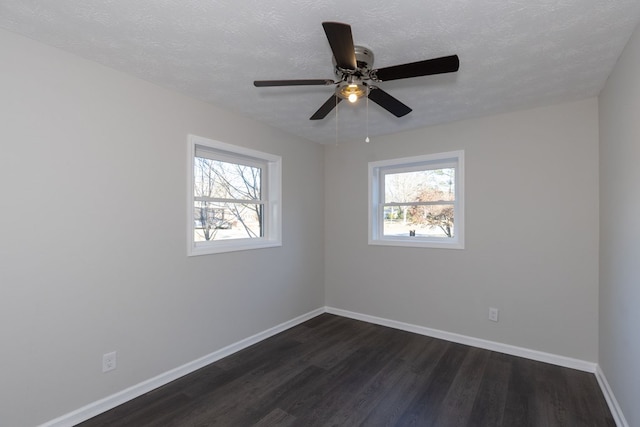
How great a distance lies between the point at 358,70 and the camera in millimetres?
1711

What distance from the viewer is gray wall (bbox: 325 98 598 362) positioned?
9.01 ft

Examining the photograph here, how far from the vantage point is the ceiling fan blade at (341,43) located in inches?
51.9

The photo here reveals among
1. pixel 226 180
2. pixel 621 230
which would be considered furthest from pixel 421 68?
pixel 226 180

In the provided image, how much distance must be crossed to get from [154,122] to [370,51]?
178cm

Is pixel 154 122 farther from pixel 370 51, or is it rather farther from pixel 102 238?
pixel 370 51

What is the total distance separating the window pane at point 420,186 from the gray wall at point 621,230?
132 cm

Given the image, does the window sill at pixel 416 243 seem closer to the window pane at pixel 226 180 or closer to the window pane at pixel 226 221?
the window pane at pixel 226 221

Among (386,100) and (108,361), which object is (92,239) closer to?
(108,361)

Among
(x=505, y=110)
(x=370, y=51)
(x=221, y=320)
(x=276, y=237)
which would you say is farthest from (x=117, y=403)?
(x=505, y=110)

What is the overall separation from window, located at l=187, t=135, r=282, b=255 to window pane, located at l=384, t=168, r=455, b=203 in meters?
1.47

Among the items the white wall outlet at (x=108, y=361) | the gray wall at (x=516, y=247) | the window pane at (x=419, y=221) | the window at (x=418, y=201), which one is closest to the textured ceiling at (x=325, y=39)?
the gray wall at (x=516, y=247)

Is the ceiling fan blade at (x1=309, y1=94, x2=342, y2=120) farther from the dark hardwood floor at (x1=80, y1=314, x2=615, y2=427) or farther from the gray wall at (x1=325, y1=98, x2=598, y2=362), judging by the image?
the dark hardwood floor at (x1=80, y1=314, x2=615, y2=427)

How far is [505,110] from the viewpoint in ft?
9.84

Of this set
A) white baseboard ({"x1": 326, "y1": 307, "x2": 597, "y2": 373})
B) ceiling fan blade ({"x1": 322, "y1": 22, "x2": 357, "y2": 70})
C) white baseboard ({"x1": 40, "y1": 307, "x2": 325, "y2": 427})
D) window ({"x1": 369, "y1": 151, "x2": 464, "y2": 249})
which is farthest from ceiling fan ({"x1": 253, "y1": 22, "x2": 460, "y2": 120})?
white baseboard ({"x1": 326, "y1": 307, "x2": 597, "y2": 373})
